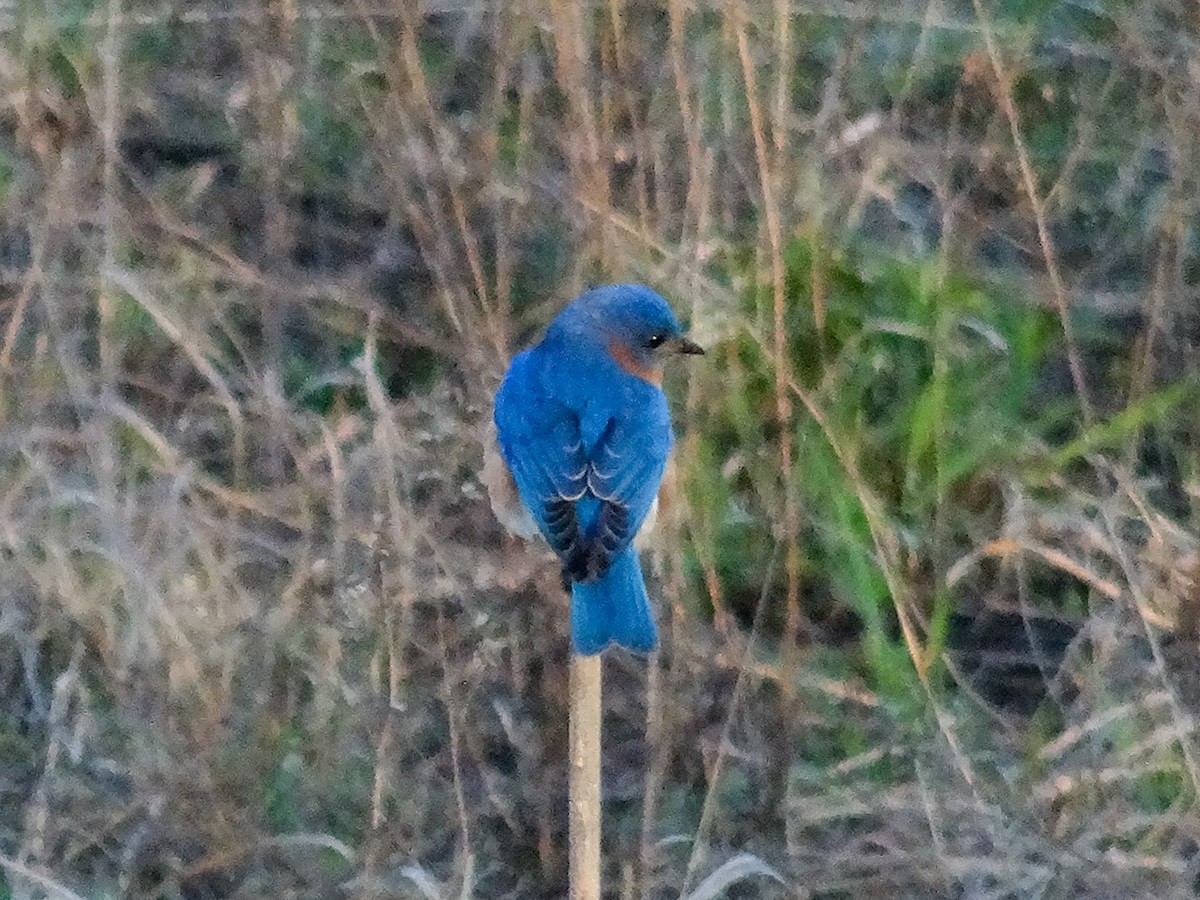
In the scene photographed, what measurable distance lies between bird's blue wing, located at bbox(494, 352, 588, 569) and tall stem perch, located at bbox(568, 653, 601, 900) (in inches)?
13.5

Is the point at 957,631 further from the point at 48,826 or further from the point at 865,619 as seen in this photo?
the point at 48,826

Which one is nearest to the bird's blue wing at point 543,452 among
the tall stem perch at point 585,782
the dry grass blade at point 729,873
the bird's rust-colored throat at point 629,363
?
the bird's rust-colored throat at point 629,363

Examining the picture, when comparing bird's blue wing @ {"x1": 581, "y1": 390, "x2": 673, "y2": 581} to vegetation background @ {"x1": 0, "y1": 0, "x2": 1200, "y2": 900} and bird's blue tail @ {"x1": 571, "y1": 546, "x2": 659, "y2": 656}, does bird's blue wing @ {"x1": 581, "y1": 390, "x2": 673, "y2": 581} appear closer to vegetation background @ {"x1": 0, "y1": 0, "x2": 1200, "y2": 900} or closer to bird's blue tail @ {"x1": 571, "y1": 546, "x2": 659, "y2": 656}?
bird's blue tail @ {"x1": 571, "y1": 546, "x2": 659, "y2": 656}

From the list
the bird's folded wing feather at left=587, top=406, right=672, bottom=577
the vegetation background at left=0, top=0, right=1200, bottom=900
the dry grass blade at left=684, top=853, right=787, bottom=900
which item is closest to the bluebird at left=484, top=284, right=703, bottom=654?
the bird's folded wing feather at left=587, top=406, right=672, bottom=577

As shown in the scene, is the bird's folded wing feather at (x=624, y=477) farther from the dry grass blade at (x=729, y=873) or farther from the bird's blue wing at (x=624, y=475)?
the dry grass blade at (x=729, y=873)

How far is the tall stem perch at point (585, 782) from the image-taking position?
2.04 meters

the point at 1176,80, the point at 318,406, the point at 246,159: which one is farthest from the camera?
the point at 246,159

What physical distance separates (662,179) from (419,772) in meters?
1.21

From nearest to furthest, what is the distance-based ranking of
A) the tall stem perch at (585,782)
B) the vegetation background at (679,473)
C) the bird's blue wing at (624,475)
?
1. the tall stem perch at (585,782)
2. the bird's blue wing at (624,475)
3. the vegetation background at (679,473)

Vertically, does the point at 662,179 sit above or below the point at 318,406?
above

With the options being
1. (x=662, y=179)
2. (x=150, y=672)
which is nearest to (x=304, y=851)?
(x=150, y=672)

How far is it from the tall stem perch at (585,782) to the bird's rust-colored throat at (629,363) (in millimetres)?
725

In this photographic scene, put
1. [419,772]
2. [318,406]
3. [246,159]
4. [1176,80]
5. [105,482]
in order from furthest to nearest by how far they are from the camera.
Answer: [246,159], [318,406], [1176,80], [419,772], [105,482]

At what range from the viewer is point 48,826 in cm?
279
